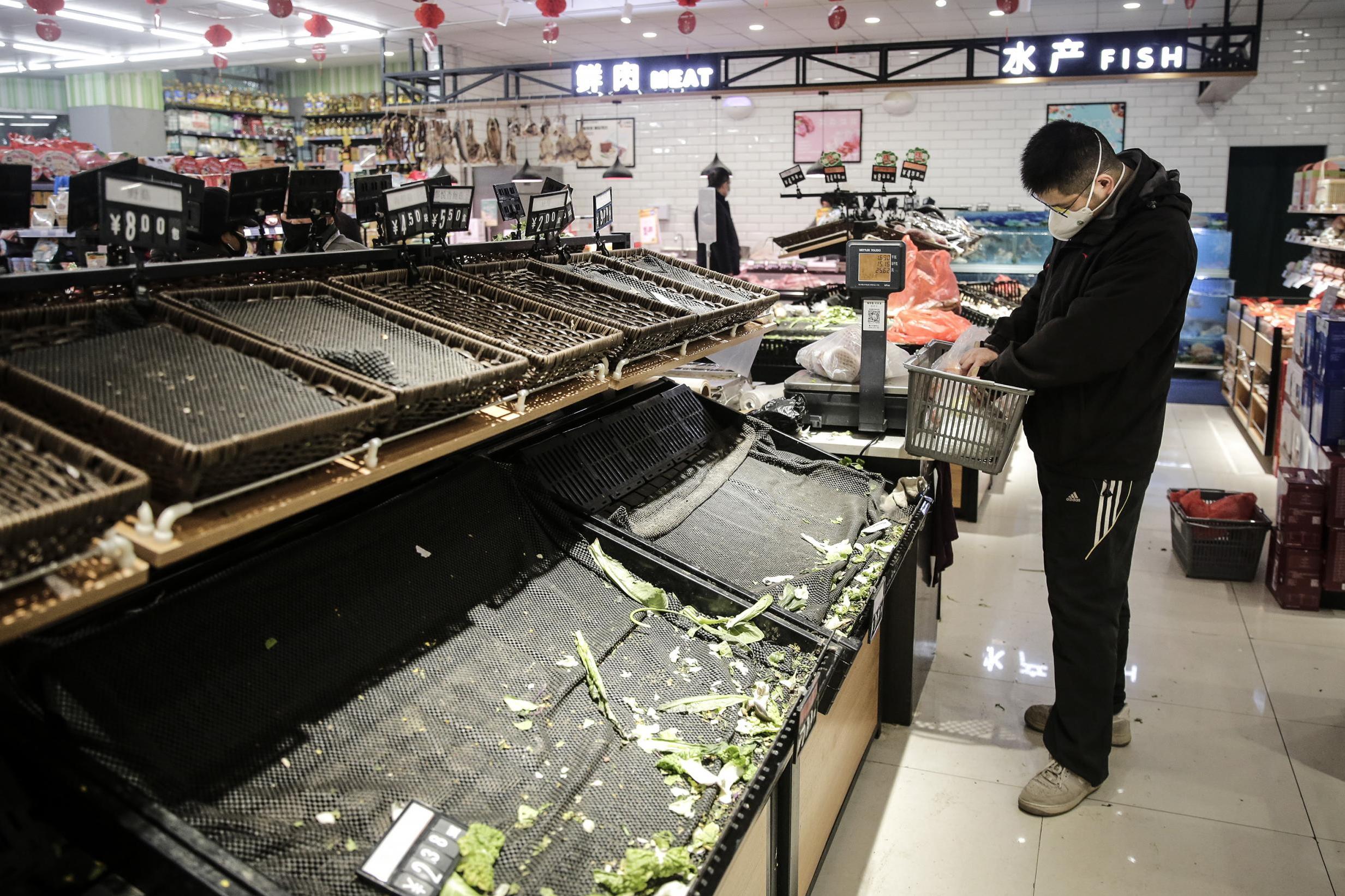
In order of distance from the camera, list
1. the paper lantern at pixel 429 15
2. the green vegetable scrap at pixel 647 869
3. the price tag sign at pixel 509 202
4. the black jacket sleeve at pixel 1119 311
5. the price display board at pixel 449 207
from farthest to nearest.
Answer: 1. the paper lantern at pixel 429 15
2. the price tag sign at pixel 509 202
3. the black jacket sleeve at pixel 1119 311
4. the price display board at pixel 449 207
5. the green vegetable scrap at pixel 647 869

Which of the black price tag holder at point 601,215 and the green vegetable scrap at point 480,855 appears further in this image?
the black price tag holder at point 601,215

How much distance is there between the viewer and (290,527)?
5.79ft

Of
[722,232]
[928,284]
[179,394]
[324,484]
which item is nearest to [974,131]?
[722,232]

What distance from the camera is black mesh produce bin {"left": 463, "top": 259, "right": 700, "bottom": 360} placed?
235cm

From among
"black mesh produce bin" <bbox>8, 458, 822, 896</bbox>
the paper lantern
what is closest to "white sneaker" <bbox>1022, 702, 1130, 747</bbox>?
"black mesh produce bin" <bbox>8, 458, 822, 896</bbox>

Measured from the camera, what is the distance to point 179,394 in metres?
1.34

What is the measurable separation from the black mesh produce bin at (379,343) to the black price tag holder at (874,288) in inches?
74.9

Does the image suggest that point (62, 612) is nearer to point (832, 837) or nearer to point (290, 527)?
point (290, 527)

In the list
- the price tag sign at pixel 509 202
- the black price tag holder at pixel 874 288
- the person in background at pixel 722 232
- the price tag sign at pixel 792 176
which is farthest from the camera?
the person in background at pixel 722 232

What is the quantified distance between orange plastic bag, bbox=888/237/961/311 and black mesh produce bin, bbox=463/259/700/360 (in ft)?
11.4

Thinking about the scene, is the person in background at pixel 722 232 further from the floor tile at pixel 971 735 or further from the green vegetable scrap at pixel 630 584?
the green vegetable scrap at pixel 630 584

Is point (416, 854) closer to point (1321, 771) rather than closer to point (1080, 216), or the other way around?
point (1080, 216)

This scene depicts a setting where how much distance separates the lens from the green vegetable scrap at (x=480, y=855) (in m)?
1.36

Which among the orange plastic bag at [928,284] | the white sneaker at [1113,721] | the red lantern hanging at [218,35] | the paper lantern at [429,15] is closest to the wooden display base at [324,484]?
the white sneaker at [1113,721]
